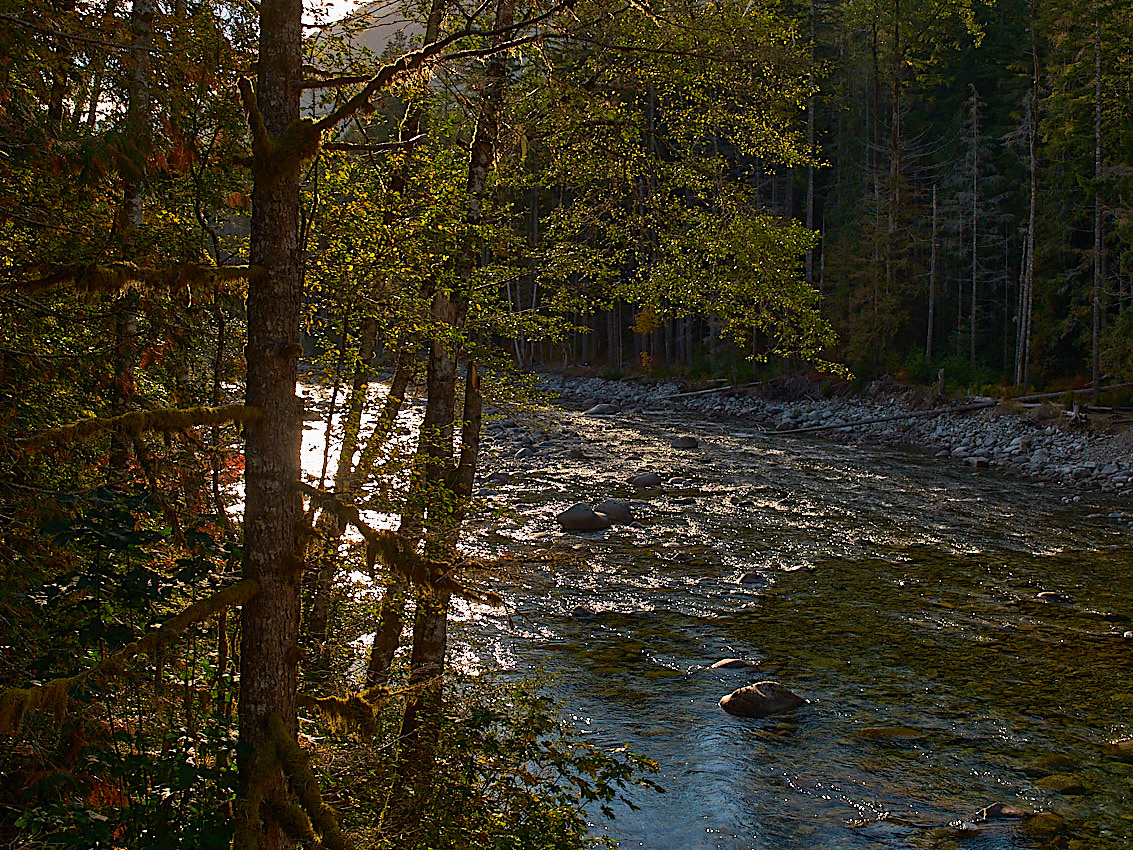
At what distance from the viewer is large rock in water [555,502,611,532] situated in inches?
693

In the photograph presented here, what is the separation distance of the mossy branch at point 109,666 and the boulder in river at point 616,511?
48.1 feet

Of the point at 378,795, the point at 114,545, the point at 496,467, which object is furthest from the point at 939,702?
the point at 496,467

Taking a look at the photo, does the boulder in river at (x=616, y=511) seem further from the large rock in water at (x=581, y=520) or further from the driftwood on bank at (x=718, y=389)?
the driftwood on bank at (x=718, y=389)

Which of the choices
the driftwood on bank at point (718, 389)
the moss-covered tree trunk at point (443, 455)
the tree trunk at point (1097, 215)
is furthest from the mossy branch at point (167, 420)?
the driftwood on bank at point (718, 389)

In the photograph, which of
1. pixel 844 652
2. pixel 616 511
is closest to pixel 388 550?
pixel 844 652

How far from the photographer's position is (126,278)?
3787mm

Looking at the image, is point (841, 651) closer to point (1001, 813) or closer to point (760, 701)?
point (760, 701)

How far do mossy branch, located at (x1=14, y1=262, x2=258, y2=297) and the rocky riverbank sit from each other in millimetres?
14244

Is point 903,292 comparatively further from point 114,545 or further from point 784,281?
point 114,545

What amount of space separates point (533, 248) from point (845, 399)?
3122 cm

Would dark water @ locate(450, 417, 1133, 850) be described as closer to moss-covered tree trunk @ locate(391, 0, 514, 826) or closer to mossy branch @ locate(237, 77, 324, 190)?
moss-covered tree trunk @ locate(391, 0, 514, 826)

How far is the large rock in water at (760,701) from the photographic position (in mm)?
10016

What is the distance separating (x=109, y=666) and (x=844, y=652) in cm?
1011

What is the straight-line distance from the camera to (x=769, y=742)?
370 inches
